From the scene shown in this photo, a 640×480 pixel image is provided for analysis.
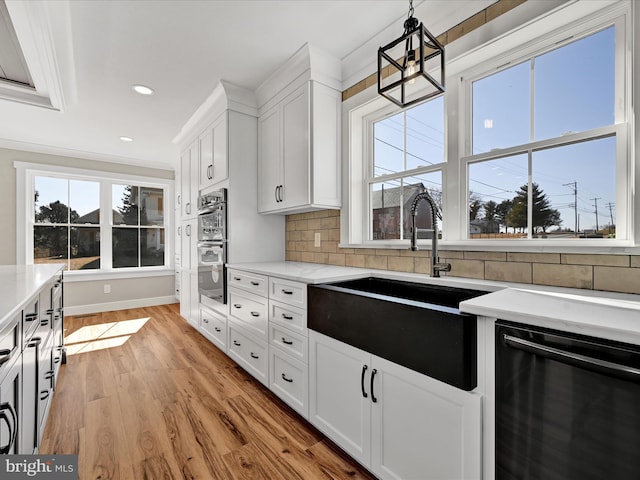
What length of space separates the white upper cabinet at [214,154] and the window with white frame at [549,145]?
2.19 meters

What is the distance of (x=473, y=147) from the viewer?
6.14ft

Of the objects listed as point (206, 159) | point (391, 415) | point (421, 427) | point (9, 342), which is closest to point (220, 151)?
point (206, 159)

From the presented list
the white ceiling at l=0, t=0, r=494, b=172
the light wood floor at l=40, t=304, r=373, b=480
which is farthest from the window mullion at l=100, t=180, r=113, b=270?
the light wood floor at l=40, t=304, r=373, b=480

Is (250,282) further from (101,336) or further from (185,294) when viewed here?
(101,336)

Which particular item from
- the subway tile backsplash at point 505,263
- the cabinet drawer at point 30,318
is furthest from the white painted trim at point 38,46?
the subway tile backsplash at point 505,263

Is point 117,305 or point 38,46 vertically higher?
point 38,46

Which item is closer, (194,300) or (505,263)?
(505,263)

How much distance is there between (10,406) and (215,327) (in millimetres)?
2288

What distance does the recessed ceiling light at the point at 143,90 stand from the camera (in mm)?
2812

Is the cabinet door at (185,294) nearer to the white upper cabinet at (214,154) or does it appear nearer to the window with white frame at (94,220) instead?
the white upper cabinet at (214,154)

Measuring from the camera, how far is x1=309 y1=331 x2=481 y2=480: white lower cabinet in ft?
3.53

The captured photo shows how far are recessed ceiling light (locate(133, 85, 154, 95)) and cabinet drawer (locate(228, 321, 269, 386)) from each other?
2329 millimetres

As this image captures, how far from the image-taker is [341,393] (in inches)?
61.9

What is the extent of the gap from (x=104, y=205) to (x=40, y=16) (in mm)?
3465
